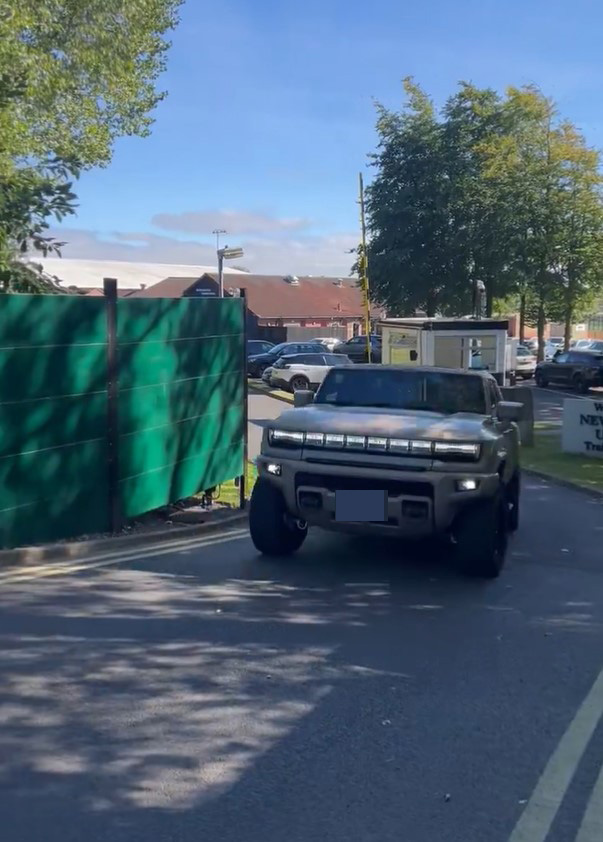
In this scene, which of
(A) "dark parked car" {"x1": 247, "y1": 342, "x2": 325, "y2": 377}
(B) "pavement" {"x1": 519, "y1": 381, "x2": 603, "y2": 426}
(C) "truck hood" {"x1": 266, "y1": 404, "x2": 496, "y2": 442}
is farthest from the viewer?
(A) "dark parked car" {"x1": 247, "y1": 342, "x2": 325, "y2": 377}

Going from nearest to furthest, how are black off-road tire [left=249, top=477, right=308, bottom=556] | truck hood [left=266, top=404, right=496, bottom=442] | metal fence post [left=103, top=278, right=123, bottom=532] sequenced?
truck hood [left=266, top=404, right=496, bottom=442] → black off-road tire [left=249, top=477, right=308, bottom=556] → metal fence post [left=103, top=278, right=123, bottom=532]

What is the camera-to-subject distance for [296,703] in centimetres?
571

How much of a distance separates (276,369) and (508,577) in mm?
25328

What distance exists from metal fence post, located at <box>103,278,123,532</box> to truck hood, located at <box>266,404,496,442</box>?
155 centimetres

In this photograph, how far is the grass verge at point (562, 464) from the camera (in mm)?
16145

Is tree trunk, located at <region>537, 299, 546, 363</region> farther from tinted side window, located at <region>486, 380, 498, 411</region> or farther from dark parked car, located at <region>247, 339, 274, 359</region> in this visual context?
tinted side window, located at <region>486, 380, 498, 411</region>

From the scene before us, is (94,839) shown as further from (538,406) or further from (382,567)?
(538,406)

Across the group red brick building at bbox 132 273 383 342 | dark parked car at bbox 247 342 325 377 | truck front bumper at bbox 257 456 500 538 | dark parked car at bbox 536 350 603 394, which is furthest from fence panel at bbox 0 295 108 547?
red brick building at bbox 132 273 383 342

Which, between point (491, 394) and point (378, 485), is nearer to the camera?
point (378, 485)

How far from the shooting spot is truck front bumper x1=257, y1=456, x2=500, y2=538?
330 inches

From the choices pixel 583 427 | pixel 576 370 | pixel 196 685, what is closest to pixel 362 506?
pixel 196 685

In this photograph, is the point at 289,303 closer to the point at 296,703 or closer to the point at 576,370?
the point at 576,370

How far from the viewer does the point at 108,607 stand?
7.52 meters

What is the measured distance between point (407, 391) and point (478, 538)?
1.80 m
